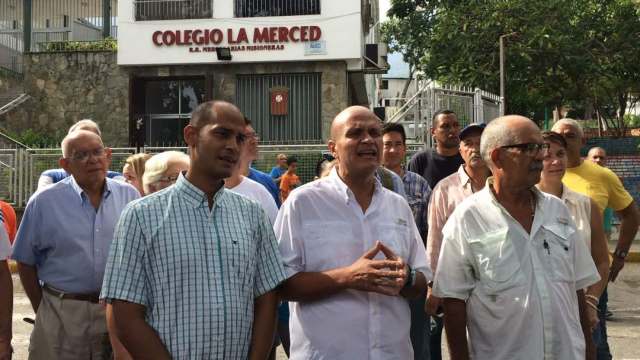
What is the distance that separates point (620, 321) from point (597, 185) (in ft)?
12.7

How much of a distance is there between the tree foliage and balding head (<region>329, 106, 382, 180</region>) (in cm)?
2074

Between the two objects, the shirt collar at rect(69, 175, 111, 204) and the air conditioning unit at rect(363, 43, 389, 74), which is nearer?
the shirt collar at rect(69, 175, 111, 204)

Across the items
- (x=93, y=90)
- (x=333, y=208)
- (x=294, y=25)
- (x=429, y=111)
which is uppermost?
(x=294, y=25)

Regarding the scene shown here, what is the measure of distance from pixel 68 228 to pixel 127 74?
19.1 m

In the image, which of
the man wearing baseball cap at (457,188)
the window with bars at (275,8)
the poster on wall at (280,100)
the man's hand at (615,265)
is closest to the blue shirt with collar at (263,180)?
the man wearing baseball cap at (457,188)

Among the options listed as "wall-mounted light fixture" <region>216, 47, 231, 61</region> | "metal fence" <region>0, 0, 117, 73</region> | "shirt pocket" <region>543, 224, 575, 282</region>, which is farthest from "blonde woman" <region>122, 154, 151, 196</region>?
"metal fence" <region>0, 0, 117, 73</region>

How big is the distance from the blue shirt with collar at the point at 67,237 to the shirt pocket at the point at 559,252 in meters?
2.33

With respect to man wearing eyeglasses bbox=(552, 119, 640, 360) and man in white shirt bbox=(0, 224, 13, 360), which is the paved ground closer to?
man wearing eyeglasses bbox=(552, 119, 640, 360)

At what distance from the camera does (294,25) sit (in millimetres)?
21141

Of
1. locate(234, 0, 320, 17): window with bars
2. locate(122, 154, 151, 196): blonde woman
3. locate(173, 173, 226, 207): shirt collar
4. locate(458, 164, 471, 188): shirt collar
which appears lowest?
locate(173, 173, 226, 207): shirt collar

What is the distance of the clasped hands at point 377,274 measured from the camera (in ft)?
10.1

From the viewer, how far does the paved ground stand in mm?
7067

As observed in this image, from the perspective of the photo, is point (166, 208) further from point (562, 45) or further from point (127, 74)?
point (562, 45)

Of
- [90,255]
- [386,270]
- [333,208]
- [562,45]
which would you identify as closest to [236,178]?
[90,255]
